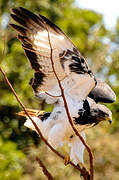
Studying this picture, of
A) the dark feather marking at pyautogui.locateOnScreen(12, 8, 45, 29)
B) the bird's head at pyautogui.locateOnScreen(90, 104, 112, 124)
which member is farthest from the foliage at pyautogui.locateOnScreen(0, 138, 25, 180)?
the dark feather marking at pyautogui.locateOnScreen(12, 8, 45, 29)

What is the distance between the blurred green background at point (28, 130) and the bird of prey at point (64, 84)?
0.52 feet

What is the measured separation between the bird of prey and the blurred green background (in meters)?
0.16

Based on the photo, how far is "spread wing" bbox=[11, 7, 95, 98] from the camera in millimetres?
3086

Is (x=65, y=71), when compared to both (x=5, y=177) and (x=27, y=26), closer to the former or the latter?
(x=27, y=26)

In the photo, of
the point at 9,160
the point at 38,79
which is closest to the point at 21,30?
the point at 38,79

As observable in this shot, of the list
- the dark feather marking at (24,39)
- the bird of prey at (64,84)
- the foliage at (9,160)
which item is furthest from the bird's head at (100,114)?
the foliage at (9,160)

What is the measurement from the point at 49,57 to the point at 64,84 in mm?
292

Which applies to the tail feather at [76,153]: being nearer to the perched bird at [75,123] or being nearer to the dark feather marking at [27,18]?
the perched bird at [75,123]

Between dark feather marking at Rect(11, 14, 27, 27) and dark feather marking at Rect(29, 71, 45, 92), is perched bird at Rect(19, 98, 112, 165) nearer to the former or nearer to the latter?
dark feather marking at Rect(29, 71, 45, 92)

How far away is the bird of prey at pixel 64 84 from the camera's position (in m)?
3.06

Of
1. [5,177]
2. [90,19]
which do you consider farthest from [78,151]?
[90,19]

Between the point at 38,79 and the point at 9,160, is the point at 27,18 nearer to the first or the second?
the point at 38,79

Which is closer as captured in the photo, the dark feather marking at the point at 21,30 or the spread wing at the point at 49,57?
the dark feather marking at the point at 21,30

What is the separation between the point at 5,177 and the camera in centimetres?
547
